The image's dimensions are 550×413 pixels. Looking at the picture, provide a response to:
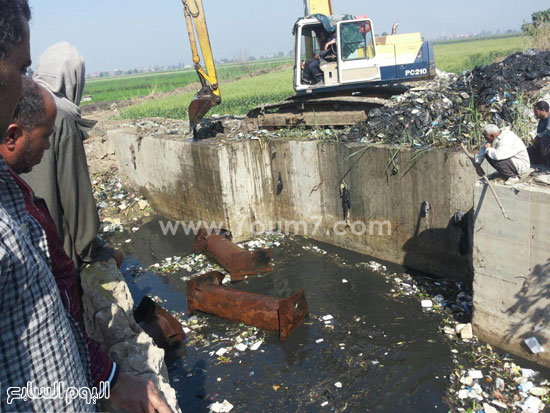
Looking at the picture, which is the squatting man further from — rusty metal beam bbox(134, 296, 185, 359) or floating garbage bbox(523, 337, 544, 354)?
rusty metal beam bbox(134, 296, 185, 359)

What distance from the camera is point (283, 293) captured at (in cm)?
677

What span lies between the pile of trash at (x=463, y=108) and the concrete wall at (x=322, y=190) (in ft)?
1.61

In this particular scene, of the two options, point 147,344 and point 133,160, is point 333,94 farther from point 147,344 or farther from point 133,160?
point 147,344

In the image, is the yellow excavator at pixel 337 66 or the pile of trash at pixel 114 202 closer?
the yellow excavator at pixel 337 66

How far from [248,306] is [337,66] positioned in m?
6.06

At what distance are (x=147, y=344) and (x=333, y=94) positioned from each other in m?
8.28

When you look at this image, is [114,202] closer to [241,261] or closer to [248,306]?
[241,261]

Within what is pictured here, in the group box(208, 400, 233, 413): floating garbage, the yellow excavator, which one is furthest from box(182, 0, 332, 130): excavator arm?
box(208, 400, 233, 413): floating garbage

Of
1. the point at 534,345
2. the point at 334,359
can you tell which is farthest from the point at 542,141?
the point at 334,359

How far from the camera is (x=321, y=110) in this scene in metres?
9.88

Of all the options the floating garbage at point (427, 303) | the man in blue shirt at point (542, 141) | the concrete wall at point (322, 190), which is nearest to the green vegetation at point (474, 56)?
the concrete wall at point (322, 190)

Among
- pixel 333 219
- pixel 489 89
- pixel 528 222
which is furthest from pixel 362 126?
pixel 528 222

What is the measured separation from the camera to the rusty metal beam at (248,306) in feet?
18.1

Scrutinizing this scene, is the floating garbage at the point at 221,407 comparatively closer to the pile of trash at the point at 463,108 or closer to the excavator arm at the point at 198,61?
the pile of trash at the point at 463,108
